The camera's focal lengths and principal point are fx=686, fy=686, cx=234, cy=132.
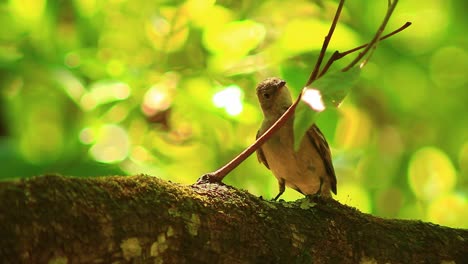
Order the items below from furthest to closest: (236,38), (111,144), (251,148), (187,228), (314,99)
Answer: (236,38)
(111,144)
(251,148)
(187,228)
(314,99)

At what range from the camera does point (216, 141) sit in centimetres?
305

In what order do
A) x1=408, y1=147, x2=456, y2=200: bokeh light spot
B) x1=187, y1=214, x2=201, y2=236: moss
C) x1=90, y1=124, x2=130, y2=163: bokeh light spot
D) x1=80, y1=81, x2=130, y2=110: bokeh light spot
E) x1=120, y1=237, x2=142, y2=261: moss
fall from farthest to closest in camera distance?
x1=408, y1=147, x2=456, y2=200: bokeh light spot → x1=80, y1=81, x2=130, y2=110: bokeh light spot → x1=90, y1=124, x2=130, y2=163: bokeh light spot → x1=187, y1=214, x2=201, y2=236: moss → x1=120, y1=237, x2=142, y2=261: moss

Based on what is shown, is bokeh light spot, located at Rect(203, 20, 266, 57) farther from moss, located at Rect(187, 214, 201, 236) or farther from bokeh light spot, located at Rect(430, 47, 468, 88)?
moss, located at Rect(187, 214, 201, 236)

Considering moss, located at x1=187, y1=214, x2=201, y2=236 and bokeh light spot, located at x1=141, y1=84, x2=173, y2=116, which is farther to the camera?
bokeh light spot, located at x1=141, y1=84, x2=173, y2=116

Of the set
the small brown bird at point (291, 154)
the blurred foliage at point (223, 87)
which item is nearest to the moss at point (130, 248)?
the blurred foliage at point (223, 87)

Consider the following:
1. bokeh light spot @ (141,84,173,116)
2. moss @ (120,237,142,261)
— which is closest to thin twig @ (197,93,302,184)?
moss @ (120,237,142,261)

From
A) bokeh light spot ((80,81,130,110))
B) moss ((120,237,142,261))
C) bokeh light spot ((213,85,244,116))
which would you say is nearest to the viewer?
moss ((120,237,142,261))

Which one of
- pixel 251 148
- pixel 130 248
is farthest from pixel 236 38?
pixel 130 248

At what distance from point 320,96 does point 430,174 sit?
5.79 feet

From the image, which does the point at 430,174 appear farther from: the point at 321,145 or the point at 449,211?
the point at 321,145

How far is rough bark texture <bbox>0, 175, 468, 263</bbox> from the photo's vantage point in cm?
124

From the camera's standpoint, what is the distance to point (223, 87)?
2.87m

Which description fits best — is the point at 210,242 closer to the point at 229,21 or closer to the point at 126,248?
the point at 126,248

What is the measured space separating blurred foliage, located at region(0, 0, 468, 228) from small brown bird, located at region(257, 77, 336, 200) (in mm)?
67
